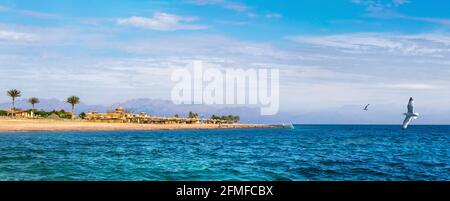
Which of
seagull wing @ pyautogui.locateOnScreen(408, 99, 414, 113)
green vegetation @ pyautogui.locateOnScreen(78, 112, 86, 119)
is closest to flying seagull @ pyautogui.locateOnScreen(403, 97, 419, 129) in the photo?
seagull wing @ pyautogui.locateOnScreen(408, 99, 414, 113)

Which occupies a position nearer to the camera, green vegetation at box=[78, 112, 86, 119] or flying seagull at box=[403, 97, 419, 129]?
flying seagull at box=[403, 97, 419, 129]

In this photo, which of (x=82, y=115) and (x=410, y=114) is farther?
(x=82, y=115)

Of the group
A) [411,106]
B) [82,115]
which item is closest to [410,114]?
[411,106]

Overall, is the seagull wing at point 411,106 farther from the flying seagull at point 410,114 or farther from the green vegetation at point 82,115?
the green vegetation at point 82,115

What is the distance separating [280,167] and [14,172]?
18.3 metres

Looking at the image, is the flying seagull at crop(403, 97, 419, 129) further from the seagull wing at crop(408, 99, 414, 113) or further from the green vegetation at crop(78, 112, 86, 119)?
the green vegetation at crop(78, 112, 86, 119)

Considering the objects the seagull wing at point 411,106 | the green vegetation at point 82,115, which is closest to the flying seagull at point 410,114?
the seagull wing at point 411,106

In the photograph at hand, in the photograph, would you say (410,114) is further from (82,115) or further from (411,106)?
(82,115)

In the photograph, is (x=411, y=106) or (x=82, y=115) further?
(x=82, y=115)

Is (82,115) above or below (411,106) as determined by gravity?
below

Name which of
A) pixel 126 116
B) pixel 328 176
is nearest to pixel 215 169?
pixel 328 176
